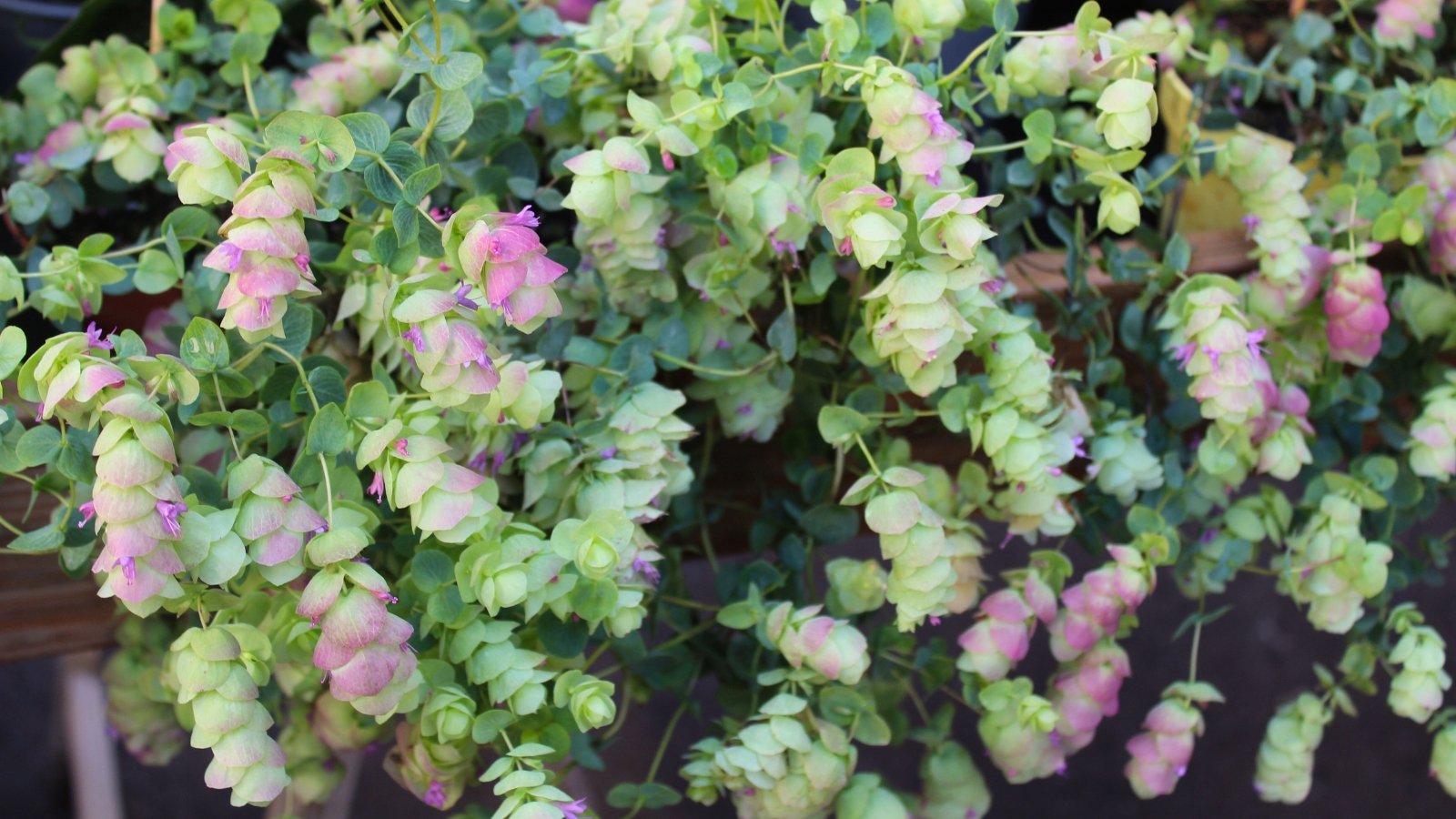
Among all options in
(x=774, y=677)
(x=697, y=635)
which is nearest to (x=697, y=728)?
(x=697, y=635)

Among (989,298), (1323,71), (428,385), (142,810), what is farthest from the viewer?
(142,810)

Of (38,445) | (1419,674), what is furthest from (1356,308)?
(38,445)

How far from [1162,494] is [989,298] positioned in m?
0.22

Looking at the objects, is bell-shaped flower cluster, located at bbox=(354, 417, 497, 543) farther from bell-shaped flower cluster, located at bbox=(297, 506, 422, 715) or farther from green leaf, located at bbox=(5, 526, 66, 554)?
green leaf, located at bbox=(5, 526, 66, 554)

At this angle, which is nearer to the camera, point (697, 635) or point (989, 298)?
point (989, 298)

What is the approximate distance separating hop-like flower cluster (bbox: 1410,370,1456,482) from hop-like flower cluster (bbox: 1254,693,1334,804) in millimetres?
158

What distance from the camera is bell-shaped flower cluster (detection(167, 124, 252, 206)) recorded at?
0.47 m

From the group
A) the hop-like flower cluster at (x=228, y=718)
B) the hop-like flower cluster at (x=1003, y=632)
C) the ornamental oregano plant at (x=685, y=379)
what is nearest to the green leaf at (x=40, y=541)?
the ornamental oregano plant at (x=685, y=379)

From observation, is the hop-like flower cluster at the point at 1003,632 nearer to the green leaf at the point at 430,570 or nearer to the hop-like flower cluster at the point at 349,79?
the green leaf at the point at 430,570

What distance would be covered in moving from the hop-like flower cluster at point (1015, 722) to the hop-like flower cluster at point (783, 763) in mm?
90

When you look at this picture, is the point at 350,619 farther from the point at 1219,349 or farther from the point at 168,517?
the point at 1219,349

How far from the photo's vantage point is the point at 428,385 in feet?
1.53

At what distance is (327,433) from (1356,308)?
56cm

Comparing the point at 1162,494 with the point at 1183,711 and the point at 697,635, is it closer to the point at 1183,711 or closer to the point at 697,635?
the point at 1183,711
